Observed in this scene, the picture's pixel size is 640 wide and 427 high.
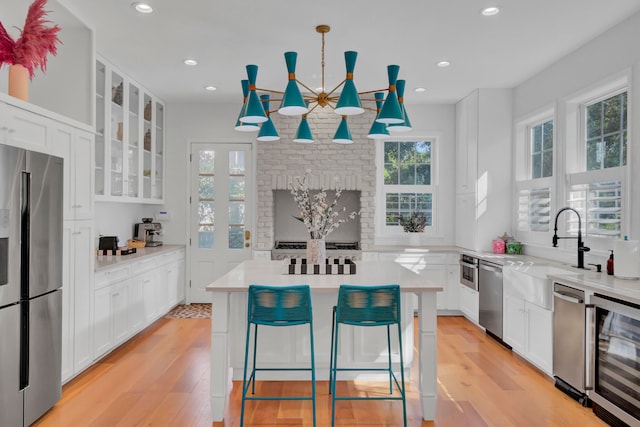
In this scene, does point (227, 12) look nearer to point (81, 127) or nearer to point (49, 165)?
point (81, 127)

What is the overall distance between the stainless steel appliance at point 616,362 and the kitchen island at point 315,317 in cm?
107

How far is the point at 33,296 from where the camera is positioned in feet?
8.87

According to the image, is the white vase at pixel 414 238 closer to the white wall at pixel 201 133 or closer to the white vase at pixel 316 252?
the white wall at pixel 201 133

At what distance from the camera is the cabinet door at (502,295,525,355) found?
13.4ft

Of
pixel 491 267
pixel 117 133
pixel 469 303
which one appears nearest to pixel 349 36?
pixel 117 133

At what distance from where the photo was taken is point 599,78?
3826mm

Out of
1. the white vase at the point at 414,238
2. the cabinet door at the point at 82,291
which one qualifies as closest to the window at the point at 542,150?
the white vase at the point at 414,238

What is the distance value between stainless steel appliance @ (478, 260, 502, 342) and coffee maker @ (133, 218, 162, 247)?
13.3 feet

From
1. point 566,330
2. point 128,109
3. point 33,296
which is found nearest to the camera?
point 33,296

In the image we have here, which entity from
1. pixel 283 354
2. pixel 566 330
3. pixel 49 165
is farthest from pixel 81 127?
pixel 566 330

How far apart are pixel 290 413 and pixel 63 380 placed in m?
1.75

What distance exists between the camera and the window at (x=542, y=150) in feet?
16.0

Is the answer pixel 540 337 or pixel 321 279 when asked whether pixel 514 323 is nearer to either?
pixel 540 337

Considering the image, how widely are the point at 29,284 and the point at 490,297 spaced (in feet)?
13.7
